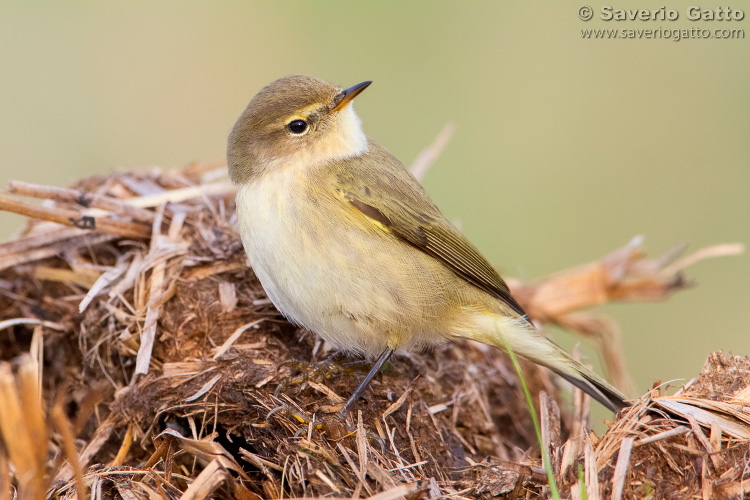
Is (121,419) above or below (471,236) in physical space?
below

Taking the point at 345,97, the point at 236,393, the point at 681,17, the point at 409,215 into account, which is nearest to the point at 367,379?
the point at 236,393

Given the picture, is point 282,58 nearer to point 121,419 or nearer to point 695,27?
point 695,27

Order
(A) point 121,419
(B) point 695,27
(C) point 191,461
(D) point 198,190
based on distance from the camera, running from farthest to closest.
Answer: (B) point 695,27
(D) point 198,190
(A) point 121,419
(C) point 191,461

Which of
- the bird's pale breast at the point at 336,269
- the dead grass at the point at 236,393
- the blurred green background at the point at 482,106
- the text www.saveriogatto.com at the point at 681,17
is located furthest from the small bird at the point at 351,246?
the text www.saveriogatto.com at the point at 681,17

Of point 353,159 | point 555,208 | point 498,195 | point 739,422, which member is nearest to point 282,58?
point 498,195

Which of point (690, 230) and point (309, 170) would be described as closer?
point (309, 170)

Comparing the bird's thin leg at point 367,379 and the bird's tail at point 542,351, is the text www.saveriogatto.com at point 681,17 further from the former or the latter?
the bird's thin leg at point 367,379
